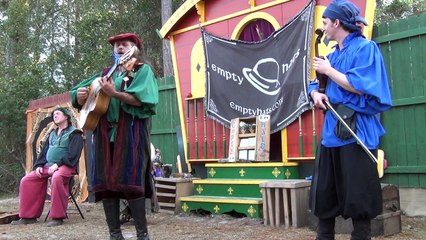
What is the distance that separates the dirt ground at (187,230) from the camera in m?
4.49

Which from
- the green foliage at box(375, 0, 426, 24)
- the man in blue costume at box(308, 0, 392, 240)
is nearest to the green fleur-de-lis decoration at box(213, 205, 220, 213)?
the man in blue costume at box(308, 0, 392, 240)

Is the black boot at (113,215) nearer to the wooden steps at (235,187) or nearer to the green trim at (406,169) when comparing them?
the wooden steps at (235,187)

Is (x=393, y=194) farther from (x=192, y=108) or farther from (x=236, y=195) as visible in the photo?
(x=192, y=108)

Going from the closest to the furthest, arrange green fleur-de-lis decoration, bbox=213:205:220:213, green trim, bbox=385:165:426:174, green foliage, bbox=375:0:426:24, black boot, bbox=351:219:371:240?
black boot, bbox=351:219:371:240, green trim, bbox=385:165:426:174, green fleur-de-lis decoration, bbox=213:205:220:213, green foliage, bbox=375:0:426:24

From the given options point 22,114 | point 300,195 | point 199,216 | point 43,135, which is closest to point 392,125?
point 300,195

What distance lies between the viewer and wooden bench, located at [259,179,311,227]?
15.7 feet

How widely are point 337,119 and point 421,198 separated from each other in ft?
9.80

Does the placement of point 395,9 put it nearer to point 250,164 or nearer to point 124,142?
point 250,164

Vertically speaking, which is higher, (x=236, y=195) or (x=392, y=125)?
(x=392, y=125)

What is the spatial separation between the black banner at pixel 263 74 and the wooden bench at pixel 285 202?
99 centimetres

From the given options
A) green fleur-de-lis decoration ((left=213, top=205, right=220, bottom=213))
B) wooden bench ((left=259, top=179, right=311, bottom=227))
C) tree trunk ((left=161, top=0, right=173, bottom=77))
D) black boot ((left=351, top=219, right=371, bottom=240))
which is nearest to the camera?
black boot ((left=351, top=219, right=371, bottom=240))

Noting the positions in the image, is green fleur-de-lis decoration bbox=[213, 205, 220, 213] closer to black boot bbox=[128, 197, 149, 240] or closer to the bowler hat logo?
the bowler hat logo

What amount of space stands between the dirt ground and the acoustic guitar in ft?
4.72

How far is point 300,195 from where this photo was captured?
4832mm
